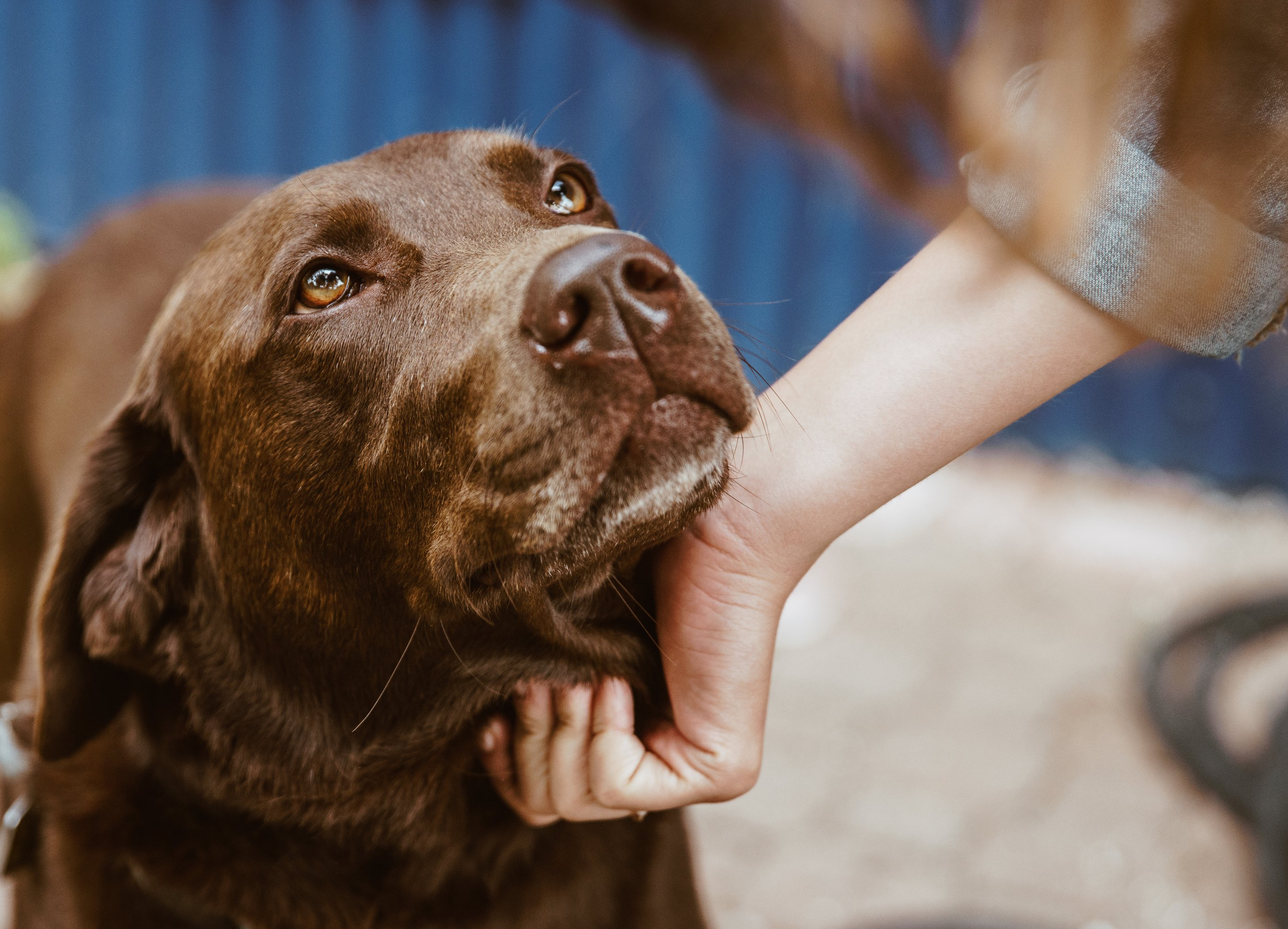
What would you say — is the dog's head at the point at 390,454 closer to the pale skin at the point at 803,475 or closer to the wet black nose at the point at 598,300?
the wet black nose at the point at 598,300

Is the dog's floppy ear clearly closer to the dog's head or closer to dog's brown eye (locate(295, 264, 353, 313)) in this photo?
the dog's head

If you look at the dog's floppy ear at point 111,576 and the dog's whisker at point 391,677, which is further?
the dog's floppy ear at point 111,576

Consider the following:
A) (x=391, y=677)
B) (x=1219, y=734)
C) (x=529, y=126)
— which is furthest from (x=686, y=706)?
(x=529, y=126)

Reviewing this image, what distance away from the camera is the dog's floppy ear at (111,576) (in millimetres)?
1935

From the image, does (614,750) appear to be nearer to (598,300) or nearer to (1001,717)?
(598,300)

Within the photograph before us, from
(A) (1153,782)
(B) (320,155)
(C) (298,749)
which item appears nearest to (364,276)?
(C) (298,749)

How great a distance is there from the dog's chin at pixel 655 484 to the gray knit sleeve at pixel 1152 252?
0.52 meters

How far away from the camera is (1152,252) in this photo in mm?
1494

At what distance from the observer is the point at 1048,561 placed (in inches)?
193

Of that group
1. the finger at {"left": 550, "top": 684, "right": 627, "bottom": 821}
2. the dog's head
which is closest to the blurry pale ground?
the finger at {"left": 550, "top": 684, "right": 627, "bottom": 821}

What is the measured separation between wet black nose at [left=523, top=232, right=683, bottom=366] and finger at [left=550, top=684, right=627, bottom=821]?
64 cm

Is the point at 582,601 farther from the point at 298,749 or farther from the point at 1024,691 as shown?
the point at 1024,691

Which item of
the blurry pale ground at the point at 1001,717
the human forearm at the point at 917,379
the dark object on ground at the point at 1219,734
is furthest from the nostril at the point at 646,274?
the dark object on ground at the point at 1219,734

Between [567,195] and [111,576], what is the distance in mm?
1050
